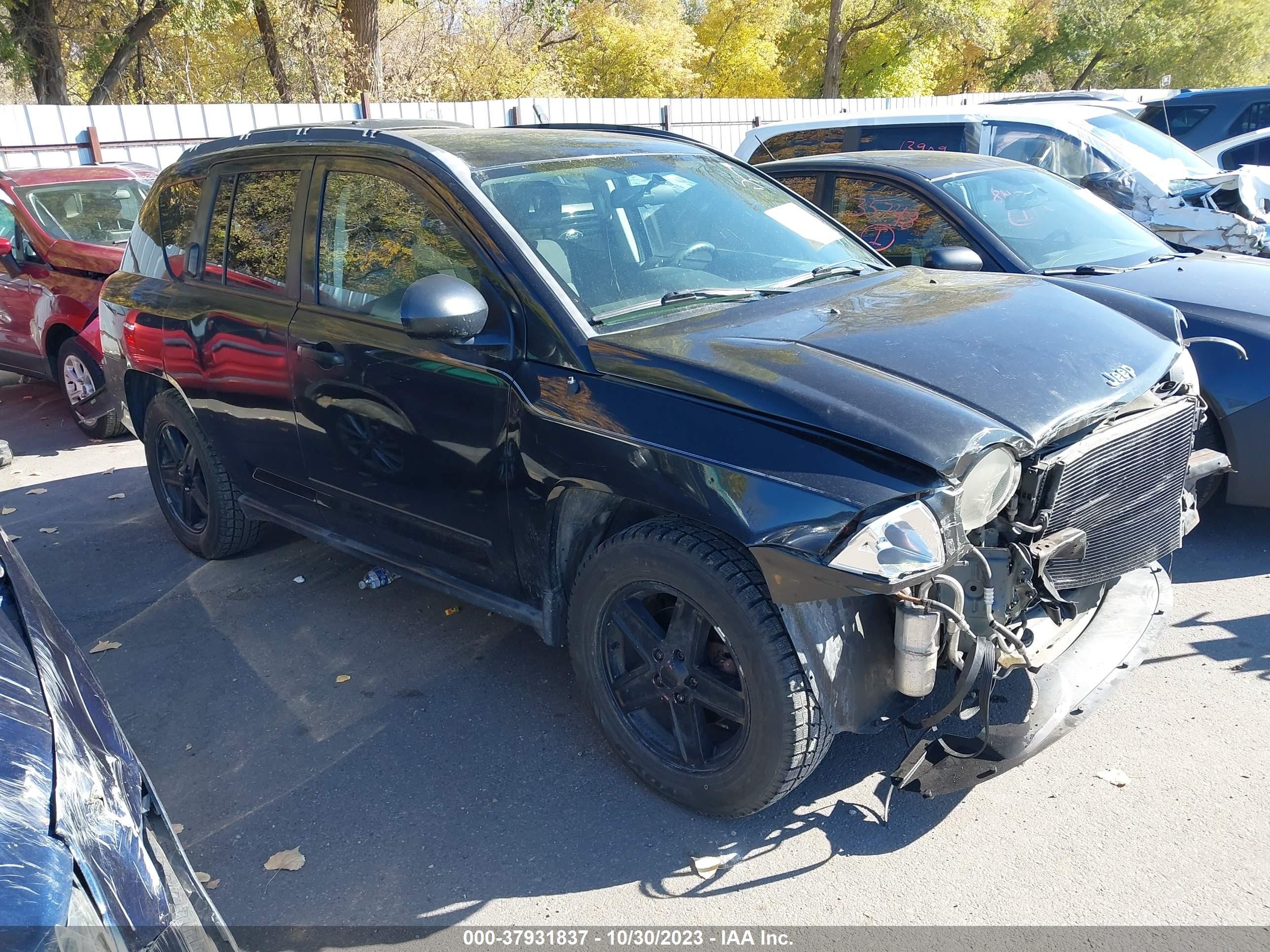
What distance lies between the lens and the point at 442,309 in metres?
2.99

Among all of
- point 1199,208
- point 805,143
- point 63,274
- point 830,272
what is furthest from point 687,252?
point 63,274

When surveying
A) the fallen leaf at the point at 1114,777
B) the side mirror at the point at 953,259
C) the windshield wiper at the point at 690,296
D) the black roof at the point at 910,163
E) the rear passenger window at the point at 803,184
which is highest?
the black roof at the point at 910,163

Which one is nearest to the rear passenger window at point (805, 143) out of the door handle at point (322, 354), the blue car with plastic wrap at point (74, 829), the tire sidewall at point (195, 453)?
the tire sidewall at point (195, 453)

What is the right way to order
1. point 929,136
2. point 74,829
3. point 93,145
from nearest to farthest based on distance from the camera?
point 74,829 → point 929,136 → point 93,145

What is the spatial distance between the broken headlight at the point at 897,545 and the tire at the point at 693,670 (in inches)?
13.5

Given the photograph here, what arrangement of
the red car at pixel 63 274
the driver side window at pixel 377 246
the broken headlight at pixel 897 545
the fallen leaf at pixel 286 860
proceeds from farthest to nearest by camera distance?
1. the red car at pixel 63 274
2. the driver side window at pixel 377 246
3. the fallen leaf at pixel 286 860
4. the broken headlight at pixel 897 545

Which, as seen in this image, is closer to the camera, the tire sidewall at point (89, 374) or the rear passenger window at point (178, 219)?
the rear passenger window at point (178, 219)

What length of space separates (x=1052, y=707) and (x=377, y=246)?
2.78 meters

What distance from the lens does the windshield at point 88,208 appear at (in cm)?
770

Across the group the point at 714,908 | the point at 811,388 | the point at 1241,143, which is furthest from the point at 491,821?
the point at 1241,143

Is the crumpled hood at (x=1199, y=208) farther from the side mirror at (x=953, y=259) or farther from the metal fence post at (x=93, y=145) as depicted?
the metal fence post at (x=93, y=145)

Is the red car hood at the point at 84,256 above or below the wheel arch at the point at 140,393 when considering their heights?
above

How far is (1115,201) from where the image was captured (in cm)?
747

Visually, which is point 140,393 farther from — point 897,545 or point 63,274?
point 897,545
